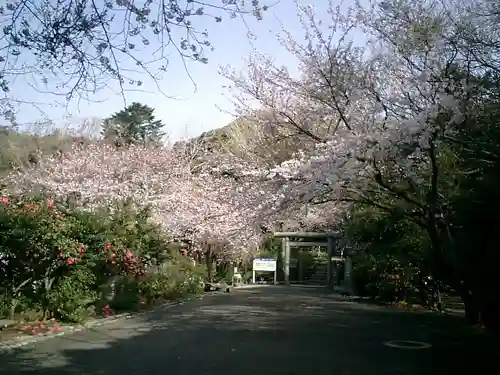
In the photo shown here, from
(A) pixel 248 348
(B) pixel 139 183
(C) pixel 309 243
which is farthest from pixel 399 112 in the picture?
(C) pixel 309 243

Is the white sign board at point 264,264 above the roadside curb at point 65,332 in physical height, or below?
above

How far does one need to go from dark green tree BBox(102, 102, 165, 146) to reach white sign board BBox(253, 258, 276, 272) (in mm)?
9233

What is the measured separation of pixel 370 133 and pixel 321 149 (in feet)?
3.04

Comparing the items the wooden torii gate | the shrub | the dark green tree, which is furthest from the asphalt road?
the wooden torii gate

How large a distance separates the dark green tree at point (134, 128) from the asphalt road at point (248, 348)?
1258 centimetres

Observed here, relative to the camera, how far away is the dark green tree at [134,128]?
26422mm

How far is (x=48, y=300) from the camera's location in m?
11.6

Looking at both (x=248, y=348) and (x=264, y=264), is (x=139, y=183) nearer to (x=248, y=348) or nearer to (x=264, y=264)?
(x=248, y=348)

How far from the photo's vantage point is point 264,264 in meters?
33.0

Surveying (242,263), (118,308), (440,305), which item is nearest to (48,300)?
(118,308)

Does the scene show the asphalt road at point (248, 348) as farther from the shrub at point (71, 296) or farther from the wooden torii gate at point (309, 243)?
the wooden torii gate at point (309, 243)

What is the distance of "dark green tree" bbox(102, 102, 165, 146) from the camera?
26422 mm

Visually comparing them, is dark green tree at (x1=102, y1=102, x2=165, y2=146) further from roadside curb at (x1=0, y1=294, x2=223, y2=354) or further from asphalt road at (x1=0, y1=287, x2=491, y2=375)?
asphalt road at (x1=0, y1=287, x2=491, y2=375)

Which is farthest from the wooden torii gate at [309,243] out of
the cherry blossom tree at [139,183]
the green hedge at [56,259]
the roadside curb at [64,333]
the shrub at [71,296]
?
the shrub at [71,296]
